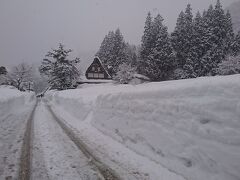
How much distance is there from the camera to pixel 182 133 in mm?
5312

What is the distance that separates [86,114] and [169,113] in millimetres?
8503

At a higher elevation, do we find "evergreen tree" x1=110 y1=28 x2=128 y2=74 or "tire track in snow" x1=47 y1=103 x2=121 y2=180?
"evergreen tree" x1=110 y1=28 x2=128 y2=74

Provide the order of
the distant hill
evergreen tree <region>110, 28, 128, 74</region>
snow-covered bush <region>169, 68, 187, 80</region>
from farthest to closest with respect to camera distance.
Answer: the distant hill
evergreen tree <region>110, 28, 128, 74</region>
snow-covered bush <region>169, 68, 187, 80</region>

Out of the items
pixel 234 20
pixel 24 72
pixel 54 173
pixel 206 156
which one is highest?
pixel 234 20

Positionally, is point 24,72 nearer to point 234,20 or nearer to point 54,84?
point 54,84

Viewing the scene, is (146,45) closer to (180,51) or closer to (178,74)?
(180,51)

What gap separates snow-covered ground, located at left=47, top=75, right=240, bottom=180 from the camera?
14.1ft

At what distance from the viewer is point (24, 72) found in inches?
2963

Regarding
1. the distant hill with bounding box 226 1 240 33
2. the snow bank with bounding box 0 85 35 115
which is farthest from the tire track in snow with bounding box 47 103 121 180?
the distant hill with bounding box 226 1 240 33

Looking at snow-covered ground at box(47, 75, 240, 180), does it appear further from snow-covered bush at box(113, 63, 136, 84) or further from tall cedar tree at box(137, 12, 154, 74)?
tall cedar tree at box(137, 12, 154, 74)

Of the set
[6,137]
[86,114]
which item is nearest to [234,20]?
[86,114]

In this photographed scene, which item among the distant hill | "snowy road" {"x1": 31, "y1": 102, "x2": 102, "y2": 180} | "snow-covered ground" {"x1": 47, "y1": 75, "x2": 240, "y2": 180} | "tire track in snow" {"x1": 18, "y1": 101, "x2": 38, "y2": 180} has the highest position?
the distant hill

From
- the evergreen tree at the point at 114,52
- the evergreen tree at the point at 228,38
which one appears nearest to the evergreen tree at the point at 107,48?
the evergreen tree at the point at 114,52

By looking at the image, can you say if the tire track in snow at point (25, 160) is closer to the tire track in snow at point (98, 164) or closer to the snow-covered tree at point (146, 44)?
the tire track in snow at point (98, 164)
